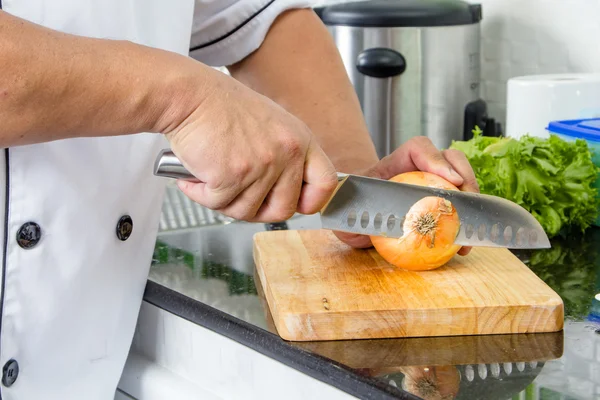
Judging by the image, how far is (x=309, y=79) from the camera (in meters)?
1.17

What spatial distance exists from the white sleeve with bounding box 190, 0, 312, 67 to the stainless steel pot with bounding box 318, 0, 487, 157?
470 mm

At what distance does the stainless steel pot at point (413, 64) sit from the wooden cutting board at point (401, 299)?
0.74 m

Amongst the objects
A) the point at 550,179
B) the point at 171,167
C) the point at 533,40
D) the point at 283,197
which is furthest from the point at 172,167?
the point at 533,40

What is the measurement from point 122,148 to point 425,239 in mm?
335

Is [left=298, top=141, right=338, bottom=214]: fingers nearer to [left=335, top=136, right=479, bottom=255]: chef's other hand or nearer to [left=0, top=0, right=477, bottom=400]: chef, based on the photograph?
[left=0, top=0, right=477, bottom=400]: chef

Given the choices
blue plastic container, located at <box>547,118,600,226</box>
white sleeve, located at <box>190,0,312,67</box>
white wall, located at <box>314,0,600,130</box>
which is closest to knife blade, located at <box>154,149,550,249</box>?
blue plastic container, located at <box>547,118,600,226</box>

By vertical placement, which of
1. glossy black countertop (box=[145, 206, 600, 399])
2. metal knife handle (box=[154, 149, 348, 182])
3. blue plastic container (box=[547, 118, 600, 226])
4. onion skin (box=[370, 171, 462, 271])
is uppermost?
Answer: blue plastic container (box=[547, 118, 600, 226])

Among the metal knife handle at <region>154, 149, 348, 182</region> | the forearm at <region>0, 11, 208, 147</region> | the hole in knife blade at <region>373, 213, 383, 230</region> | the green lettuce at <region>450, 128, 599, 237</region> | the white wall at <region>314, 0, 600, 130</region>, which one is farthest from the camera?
the white wall at <region>314, 0, 600, 130</region>

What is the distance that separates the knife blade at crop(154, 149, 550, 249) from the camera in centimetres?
88

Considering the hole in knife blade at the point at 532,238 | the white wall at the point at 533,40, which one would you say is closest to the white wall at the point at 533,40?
the white wall at the point at 533,40

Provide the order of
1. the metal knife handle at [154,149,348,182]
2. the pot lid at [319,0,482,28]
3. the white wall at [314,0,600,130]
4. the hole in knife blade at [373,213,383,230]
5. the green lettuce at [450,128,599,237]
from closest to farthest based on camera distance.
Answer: the metal knife handle at [154,149,348,182]
the hole in knife blade at [373,213,383,230]
the green lettuce at [450,128,599,237]
the white wall at [314,0,600,130]
the pot lid at [319,0,482,28]

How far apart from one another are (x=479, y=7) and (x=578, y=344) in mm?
988

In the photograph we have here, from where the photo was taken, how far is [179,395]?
98 cm

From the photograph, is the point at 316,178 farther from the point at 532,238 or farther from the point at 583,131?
the point at 583,131
